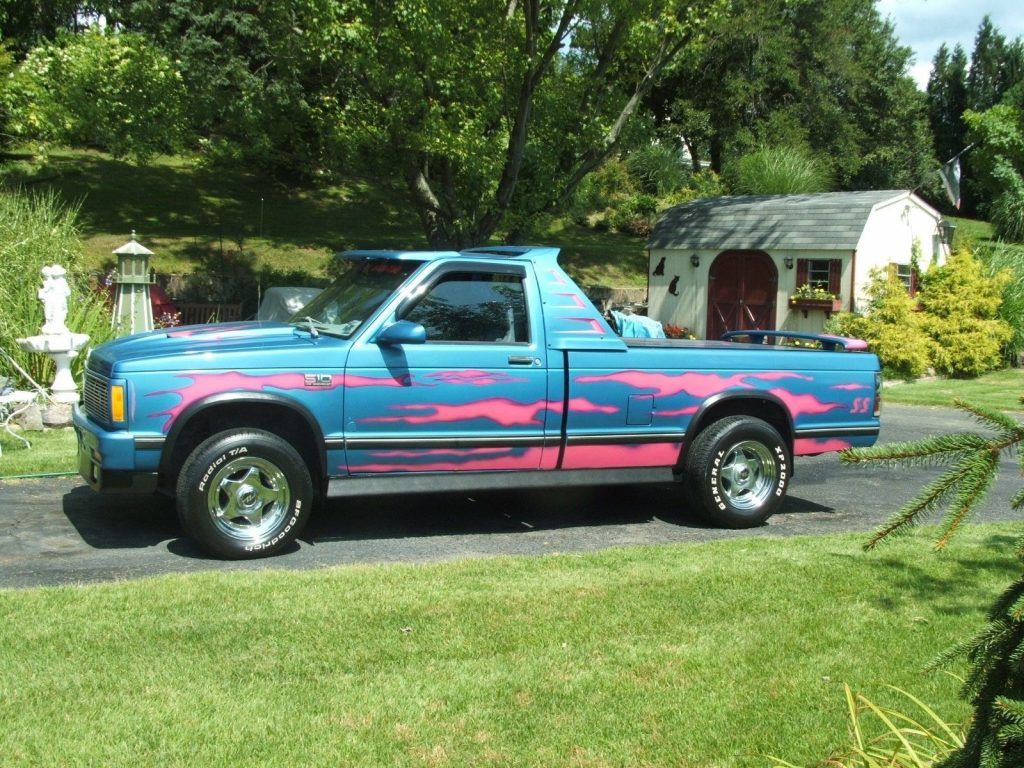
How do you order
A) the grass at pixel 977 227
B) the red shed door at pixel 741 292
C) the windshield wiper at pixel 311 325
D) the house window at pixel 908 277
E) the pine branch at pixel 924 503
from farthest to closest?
1. the grass at pixel 977 227
2. the red shed door at pixel 741 292
3. the house window at pixel 908 277
4. the windshield wiper at pixel 311 325
5. the pine branch at pixel 924 503

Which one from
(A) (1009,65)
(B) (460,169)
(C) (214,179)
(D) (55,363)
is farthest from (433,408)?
(A) (1009,65)

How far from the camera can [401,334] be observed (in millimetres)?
6766

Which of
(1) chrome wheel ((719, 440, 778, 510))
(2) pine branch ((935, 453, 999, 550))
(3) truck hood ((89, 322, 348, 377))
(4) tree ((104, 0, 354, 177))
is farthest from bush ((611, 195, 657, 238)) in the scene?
(2) pine branch ((935, 453, 999, 550))

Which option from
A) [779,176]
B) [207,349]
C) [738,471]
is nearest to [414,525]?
[207,349]

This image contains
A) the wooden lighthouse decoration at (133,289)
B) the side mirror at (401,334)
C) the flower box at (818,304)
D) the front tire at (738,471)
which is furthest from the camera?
the flower box at (818,304)

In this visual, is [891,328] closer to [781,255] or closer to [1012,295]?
[781,255]

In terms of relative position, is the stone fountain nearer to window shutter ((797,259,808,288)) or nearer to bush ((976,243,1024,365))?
window shutter ((797,259,808,288))

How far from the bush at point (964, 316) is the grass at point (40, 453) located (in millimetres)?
14383

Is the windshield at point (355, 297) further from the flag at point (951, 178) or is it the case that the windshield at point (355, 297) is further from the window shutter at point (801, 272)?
the flag at point (951, 178)

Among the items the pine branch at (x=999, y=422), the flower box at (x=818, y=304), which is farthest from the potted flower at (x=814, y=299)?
the pine branch at (x=999, y=422)

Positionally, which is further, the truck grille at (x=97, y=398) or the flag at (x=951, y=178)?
the flag at (x=951, y=178)

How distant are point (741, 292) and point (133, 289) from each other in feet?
39.1

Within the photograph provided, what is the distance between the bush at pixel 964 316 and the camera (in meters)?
18.7

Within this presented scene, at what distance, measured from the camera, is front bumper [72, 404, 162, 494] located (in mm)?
6328
